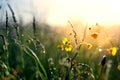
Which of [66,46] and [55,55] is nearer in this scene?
[66,46]

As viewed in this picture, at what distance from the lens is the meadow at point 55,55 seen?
6.68ft

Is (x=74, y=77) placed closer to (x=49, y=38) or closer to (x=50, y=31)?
(x=49, y=38)

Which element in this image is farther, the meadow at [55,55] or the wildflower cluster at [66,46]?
the wildflower cluster at [66,46]

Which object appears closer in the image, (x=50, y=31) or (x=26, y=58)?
(x=26, y=58)

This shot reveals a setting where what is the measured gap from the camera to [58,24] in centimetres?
511

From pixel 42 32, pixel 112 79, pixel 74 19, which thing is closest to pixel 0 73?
pixel 112 79

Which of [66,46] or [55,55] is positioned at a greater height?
[66,46]

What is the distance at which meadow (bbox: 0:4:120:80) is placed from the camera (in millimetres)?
2035

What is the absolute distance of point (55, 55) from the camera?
335 centimetres

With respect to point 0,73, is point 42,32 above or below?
below

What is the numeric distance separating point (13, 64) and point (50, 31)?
5.81 ft

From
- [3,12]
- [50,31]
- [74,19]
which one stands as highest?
[3,12]

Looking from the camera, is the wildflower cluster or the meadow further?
the wildflower cluster

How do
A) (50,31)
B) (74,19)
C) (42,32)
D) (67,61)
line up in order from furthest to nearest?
(50,31) → (42,32) → (74,19) → (67,61)
